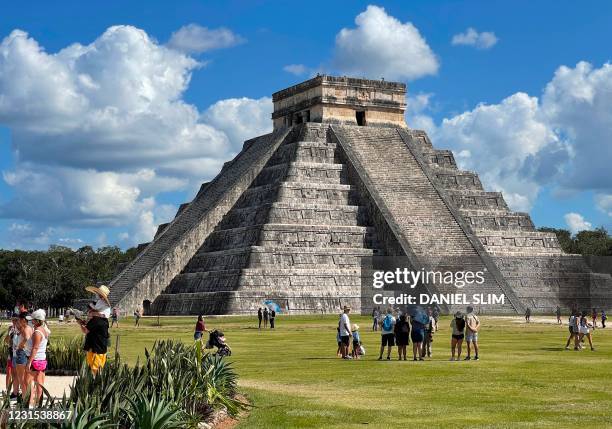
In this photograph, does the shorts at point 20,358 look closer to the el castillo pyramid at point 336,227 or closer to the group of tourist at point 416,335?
the group of tourist at point 416,335

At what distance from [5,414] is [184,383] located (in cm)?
441

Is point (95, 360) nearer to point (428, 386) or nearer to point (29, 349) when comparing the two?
point (29, 349)

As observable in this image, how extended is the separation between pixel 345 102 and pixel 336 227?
11.1 meters

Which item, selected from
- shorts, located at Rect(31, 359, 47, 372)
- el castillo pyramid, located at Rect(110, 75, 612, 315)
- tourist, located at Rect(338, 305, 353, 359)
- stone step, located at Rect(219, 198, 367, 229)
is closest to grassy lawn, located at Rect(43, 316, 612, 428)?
tourist, located at Rect(338, 305, 353, 359)

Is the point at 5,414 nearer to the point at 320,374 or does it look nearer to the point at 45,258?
the point at 320,374

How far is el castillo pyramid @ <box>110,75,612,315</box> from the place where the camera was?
5003 centimetres

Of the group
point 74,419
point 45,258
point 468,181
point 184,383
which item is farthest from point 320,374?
point 45,258

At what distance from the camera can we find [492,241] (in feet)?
182

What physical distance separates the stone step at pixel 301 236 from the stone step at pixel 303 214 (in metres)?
0.92

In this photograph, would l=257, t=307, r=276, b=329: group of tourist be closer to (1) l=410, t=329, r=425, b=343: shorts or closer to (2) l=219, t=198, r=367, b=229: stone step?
(2) l=219, t=198, r=367, b=229: stone step

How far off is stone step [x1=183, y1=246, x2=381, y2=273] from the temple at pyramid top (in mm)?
11574

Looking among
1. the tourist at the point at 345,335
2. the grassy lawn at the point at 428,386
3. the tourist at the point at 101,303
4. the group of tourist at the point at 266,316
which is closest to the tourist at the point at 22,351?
the tourist at the point at 101,303

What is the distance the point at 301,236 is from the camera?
5181cm

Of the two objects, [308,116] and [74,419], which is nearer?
[74,419]
